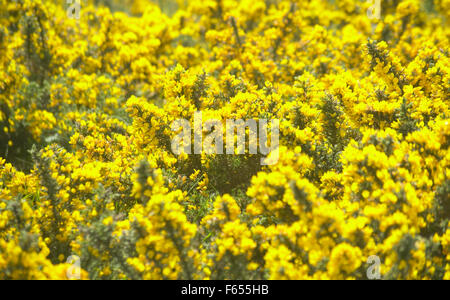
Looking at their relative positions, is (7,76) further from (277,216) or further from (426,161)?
(426,161)

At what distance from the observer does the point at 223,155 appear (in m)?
3.69

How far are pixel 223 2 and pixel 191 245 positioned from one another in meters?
5.29

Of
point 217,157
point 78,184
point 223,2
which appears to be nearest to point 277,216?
point 217,157

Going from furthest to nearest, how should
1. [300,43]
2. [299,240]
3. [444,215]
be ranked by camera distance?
[300,43] → [444,215] → [299,240]

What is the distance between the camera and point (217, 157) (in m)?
3.72

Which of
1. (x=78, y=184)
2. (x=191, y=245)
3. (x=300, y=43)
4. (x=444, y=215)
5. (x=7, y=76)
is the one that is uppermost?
(x=300, y=43)

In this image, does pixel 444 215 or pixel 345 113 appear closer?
pixel 444 215

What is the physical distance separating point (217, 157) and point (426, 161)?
180cm

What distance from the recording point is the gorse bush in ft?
8.52

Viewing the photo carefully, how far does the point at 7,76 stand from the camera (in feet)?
15.9

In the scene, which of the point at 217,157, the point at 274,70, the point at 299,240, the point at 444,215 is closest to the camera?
the point at 299,240

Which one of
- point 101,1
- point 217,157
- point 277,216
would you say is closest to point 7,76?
point 217,157

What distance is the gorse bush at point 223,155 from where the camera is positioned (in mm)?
2598

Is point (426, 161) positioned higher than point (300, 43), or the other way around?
point (300, 43)
